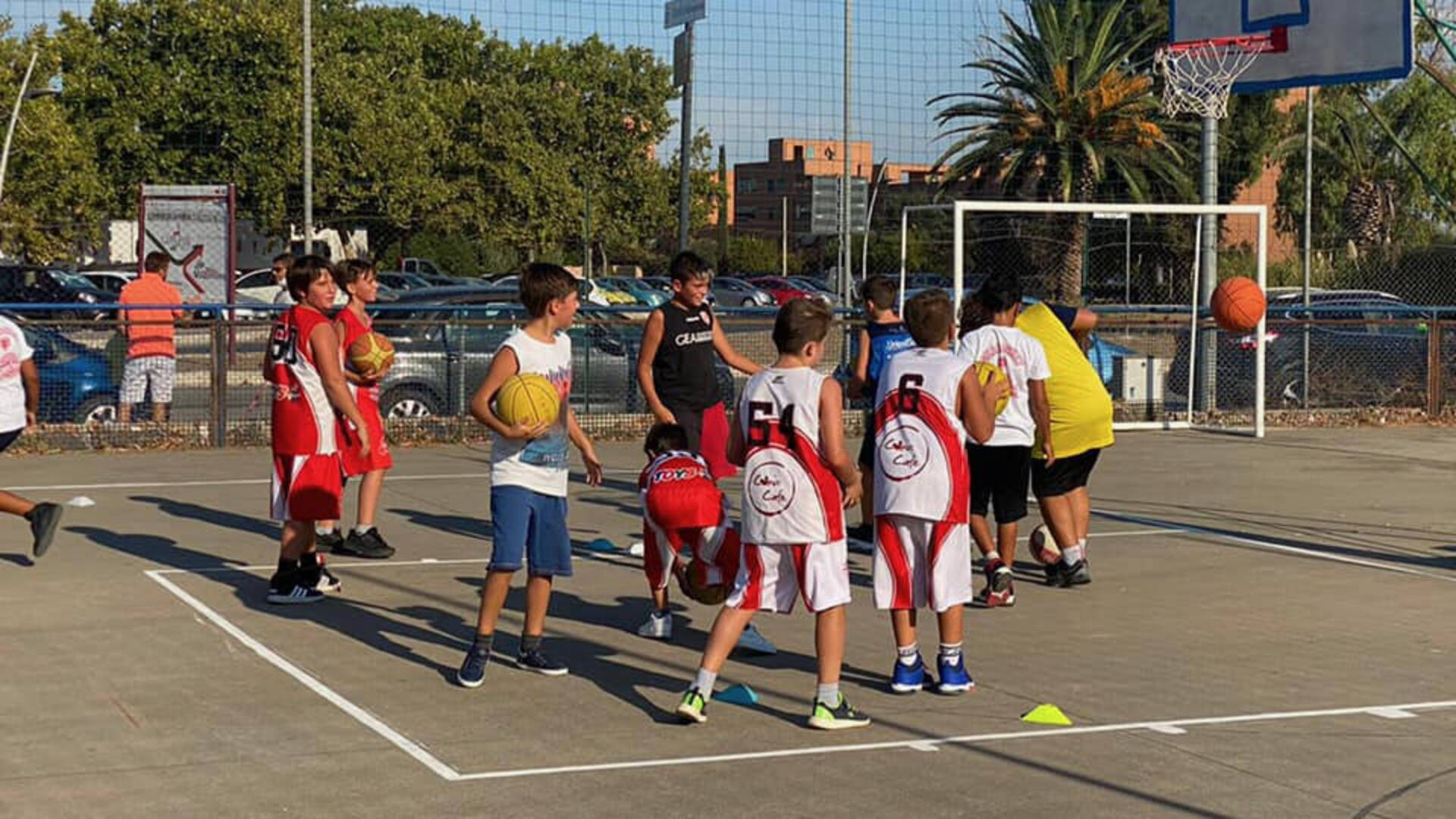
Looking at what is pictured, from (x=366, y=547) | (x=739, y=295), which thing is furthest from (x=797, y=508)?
(x=739, y=295)

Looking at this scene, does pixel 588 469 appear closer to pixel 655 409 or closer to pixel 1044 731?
pixel 655 409

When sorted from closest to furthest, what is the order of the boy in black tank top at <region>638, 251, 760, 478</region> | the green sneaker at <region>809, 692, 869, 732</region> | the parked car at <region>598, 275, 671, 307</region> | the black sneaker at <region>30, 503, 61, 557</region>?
the green sneaker at <region>809, 692, 869, 732</region> < the boy in black tank top at <region>638, 251, 760, 478</region> < the black sneaker at <region>30, 503, 61, 557</region> < the parked car at <region>598, 275, 671, 307</region>

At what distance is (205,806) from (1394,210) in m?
51.1

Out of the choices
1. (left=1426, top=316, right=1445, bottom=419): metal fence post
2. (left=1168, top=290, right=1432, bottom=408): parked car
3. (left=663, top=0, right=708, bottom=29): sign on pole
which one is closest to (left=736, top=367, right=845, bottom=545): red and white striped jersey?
(left=663, top=0, right=708, bottom=29): sign on pole

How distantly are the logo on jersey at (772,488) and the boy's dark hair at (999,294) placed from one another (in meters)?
3.03

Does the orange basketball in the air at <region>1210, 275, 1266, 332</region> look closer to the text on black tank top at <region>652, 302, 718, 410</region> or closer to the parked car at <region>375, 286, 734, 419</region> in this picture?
the parked car at <region>375, 286, 734, 419</region>

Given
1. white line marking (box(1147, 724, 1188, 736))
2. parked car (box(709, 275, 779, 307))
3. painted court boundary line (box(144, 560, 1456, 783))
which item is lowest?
painted court boundary line (box(144, 560, 1456, 783))

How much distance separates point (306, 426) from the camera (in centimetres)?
1006

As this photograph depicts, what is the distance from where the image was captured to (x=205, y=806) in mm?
6105

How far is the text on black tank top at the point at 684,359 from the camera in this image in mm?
10188

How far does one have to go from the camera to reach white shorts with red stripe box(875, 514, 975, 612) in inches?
→ 302

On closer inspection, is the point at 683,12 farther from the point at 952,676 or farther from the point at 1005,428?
the point at 952,676

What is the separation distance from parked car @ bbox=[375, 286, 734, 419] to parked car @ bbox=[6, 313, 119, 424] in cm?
272

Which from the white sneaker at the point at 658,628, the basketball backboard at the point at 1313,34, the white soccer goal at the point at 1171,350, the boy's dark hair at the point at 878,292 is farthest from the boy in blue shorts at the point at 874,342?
the basketball backboard at the point at 1313,34
